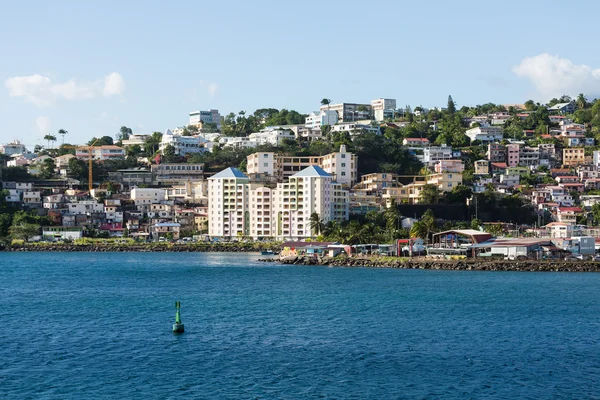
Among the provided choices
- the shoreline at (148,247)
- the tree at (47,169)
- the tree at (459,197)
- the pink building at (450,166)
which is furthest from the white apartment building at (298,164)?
the tree at (47,169)

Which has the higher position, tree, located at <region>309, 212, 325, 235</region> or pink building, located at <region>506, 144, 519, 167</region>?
pink building, located at <region>506, 144, 519, 167</region>

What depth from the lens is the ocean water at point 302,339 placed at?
21.6 meters

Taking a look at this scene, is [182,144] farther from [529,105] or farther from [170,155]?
[529,105]

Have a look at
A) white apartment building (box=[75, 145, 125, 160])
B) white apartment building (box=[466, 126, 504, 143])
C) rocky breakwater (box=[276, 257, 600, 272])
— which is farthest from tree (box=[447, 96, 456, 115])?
rocky breakwater (box=[276, 257, 600, 272])

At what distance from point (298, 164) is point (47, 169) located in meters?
32.9

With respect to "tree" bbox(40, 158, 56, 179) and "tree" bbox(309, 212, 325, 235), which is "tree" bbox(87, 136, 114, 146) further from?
"tree" bbox(309, 212, 325, 235)

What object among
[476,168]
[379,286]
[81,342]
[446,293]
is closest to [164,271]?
[379,286]

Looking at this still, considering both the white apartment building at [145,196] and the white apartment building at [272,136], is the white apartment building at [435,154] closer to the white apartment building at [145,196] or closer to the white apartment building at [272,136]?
the white apartment building at [272,136]

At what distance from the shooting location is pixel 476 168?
326ft

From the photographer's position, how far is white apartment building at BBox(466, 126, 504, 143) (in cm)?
11550

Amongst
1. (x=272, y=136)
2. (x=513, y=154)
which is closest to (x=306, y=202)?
(x=513, y=154)

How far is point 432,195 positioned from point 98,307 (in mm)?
52320

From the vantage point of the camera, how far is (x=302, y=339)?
92.1 feet

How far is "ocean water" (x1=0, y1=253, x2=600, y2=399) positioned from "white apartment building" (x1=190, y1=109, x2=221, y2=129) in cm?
11055
